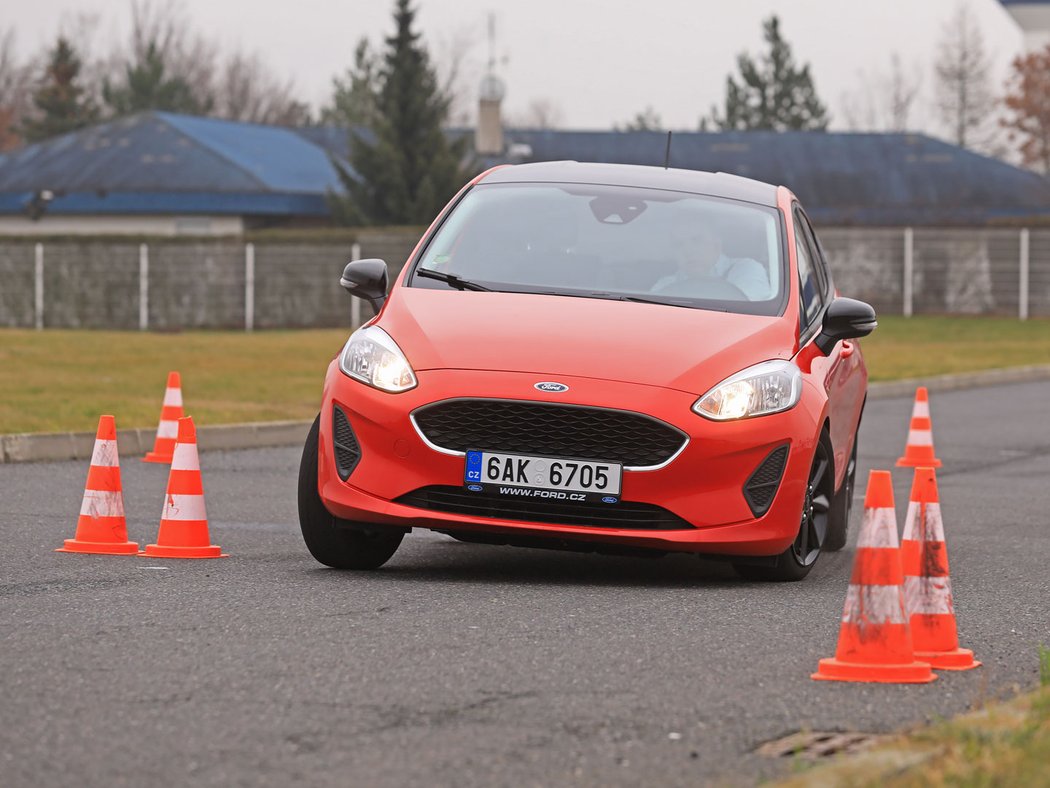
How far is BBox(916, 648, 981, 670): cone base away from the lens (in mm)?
5961

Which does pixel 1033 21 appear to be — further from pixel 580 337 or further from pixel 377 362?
pixel 377 362

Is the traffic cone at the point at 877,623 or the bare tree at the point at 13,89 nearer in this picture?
the traffic cone at the point at 877,623

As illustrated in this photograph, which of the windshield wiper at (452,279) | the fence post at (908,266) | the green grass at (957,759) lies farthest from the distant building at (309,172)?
the green grass at (957,759)

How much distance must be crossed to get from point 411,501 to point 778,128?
93516 millimetres

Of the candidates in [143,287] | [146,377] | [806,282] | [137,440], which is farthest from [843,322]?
[143,287]

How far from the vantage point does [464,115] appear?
102188mm

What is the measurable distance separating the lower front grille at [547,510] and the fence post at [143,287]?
112 feet

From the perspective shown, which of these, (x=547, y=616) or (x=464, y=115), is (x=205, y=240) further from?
(x=464, y=115)

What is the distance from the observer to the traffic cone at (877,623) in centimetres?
567

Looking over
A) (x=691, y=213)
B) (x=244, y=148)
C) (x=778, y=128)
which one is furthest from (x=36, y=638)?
(x=778, y=128)

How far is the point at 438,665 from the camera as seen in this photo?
18.9 feet

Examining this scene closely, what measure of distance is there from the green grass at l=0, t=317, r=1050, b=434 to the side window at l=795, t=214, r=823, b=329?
711 centimetres

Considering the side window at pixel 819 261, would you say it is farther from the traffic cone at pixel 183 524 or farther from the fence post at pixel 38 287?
the fence post at pixel 38 287

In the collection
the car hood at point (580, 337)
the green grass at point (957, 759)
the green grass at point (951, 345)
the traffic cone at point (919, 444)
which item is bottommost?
the green grass at point (951, 345)
